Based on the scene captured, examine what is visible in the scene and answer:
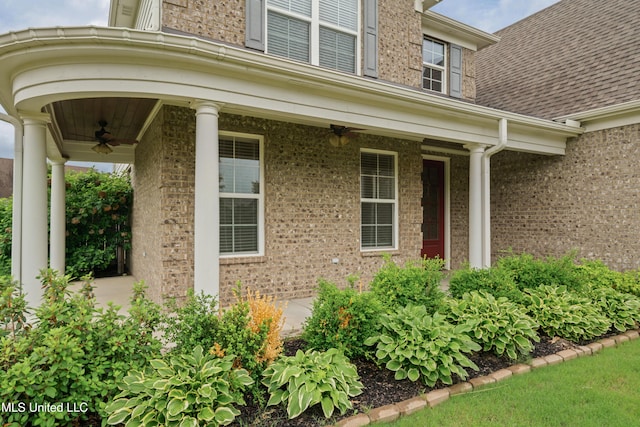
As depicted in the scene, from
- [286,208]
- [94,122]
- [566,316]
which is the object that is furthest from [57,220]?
[566,316]

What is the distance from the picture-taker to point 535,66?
1000 cm

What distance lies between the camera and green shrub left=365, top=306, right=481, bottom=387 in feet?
10.3

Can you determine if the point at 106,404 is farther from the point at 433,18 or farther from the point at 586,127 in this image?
the point at 586,127

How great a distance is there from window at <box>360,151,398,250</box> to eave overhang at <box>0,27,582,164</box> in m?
1.63

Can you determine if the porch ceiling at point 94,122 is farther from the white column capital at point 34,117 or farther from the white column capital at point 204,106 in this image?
the white column capital at point 204,106

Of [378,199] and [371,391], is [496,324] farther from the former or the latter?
[378,199]

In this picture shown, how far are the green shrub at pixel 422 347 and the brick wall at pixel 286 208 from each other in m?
2.77

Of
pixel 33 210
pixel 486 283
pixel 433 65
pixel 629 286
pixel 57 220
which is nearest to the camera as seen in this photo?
pixel 33 210

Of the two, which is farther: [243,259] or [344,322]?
[243,259]

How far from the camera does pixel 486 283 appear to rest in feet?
15.2

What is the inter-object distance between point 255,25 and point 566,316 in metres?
5.64

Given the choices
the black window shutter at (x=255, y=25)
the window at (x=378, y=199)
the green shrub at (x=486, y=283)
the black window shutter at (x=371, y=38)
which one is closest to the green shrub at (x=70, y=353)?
the green shrub at (x=486, y=283)

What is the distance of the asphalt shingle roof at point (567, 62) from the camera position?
7.81 metres

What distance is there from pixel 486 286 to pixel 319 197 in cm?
295
